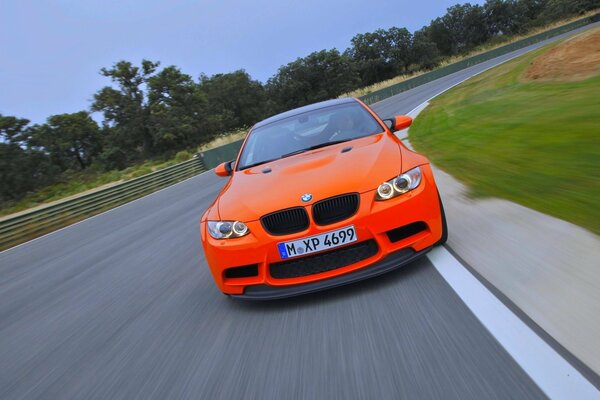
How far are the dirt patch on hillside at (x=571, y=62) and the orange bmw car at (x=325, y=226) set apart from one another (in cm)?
1136

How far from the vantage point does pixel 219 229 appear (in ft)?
12.0

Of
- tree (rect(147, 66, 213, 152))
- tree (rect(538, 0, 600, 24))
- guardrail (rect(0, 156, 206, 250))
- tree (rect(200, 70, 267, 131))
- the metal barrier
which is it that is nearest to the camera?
guardrail (rect(0, 156, 206, 250))

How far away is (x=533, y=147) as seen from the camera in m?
7.16

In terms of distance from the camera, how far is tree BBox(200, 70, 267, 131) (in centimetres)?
6925

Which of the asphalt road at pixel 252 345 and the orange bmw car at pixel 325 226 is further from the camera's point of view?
the orange bmw car at pixel 325 226

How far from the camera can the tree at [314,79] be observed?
257 ft

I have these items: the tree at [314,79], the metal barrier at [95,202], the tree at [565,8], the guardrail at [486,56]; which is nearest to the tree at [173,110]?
the guardrail at [486,56]

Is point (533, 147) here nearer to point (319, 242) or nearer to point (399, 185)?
point (399, 185)

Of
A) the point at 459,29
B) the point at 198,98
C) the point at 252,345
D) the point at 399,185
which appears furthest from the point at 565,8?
the point at 252,345

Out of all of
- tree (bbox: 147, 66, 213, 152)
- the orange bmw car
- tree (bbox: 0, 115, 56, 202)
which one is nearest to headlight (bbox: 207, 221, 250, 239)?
the orange bmw car

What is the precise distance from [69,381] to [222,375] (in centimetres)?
115

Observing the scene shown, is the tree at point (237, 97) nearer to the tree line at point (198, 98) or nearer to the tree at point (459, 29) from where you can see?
the tree line at point (198, 98)

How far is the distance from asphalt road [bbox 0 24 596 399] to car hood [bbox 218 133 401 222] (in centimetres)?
71

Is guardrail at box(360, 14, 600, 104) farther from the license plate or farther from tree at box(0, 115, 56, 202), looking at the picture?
the license plate
